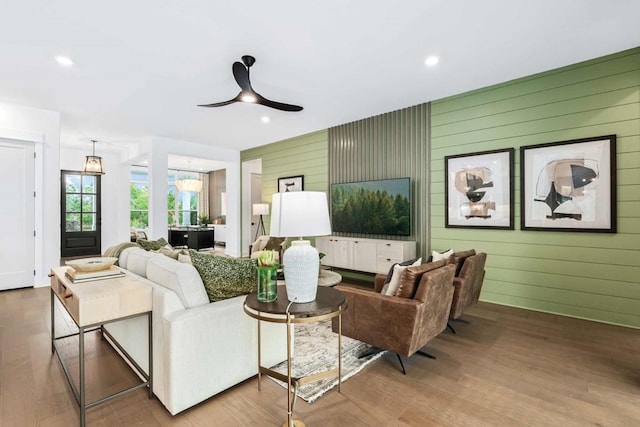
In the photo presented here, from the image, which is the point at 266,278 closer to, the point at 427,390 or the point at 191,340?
the point at 191,340

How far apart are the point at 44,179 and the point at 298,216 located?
5.26 m

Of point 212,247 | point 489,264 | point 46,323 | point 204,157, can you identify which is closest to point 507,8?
point 489,264

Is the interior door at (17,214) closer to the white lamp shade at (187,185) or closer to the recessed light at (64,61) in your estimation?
the recessed light at (64,61)

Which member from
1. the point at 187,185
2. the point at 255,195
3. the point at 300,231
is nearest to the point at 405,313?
the point at 300,231

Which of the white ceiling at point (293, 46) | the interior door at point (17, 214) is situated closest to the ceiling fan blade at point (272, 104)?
the white ceiling at point (293, 46)

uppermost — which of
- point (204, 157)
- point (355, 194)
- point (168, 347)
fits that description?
point (204, 157)

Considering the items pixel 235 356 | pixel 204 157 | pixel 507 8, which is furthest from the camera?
pixel 204 157

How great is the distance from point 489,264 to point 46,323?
5.30 metres

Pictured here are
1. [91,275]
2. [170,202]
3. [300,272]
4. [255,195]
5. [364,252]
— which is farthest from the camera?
[170,202]

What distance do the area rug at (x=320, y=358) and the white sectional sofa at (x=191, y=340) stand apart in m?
0.28

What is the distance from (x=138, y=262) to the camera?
260 centimetres

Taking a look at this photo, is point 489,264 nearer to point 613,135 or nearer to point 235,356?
point 613,135

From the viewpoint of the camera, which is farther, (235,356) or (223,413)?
(235,356)

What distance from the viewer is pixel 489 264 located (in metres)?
4.04
